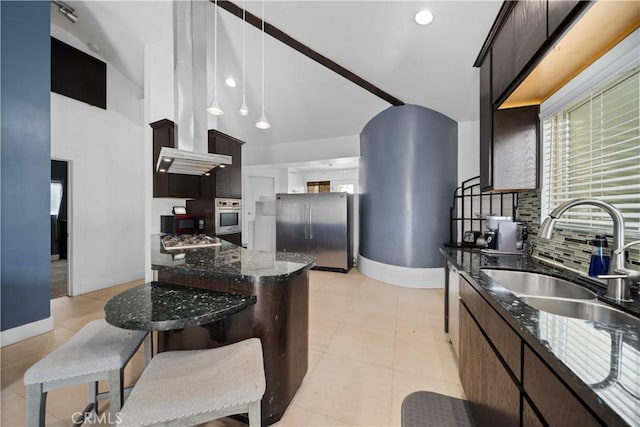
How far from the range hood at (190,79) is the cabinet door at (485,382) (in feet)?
8.39

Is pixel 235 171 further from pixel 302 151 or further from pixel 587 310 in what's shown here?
pixel 587 310

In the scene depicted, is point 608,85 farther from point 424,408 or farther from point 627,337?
point 424,408

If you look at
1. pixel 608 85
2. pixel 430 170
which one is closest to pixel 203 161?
pixel 608 85

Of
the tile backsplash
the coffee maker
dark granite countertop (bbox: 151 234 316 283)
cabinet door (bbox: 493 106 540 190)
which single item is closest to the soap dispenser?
the tile backsplash

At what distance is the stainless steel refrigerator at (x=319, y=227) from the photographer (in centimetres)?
457

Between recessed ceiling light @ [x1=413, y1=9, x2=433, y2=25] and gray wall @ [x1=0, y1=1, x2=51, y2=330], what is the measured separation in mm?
3788

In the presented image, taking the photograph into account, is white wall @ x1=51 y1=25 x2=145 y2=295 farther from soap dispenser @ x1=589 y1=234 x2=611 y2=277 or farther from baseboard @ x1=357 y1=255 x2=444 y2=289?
soap dispenser @ x1=589 y1=234 x2=611 y2=277

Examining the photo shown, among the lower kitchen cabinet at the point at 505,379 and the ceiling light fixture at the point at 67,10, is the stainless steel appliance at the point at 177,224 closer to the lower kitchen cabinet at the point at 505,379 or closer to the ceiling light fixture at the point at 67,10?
the ceiling light fixture at the point at 67,10

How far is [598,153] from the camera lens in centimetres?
142

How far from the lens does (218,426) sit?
1.35m

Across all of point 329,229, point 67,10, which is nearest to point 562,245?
point 329,229

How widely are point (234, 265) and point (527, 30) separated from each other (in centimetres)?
230

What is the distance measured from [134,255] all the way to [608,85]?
5763mm

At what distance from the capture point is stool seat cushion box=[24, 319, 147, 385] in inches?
38.9
